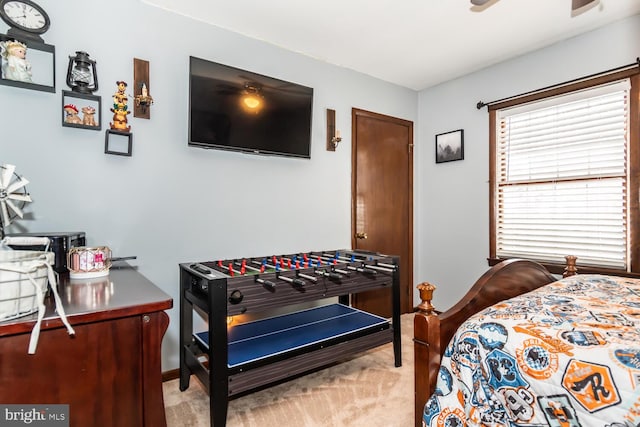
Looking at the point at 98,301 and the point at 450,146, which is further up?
the point at 450,146

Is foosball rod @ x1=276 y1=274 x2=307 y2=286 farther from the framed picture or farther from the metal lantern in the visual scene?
the framed picture

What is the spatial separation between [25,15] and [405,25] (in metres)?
2.40

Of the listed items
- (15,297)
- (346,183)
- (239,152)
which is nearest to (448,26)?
(346,183)

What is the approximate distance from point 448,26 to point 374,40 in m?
0.57

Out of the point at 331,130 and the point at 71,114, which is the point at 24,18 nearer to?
the point at 71,114

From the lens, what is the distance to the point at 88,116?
2.04 metres

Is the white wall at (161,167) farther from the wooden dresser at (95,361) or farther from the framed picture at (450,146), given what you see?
the framed picture at (450,146)

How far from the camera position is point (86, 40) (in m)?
2.05

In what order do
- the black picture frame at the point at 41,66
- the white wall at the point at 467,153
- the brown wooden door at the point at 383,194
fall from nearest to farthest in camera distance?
the black picture frame at the point at 41,66, the white wall at the point at 467,153, the brown wooden door at the point at 383,194

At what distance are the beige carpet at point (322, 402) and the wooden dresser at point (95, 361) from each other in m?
0.98

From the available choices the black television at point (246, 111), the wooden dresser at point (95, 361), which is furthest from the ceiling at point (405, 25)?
the wooden dresser at point (95, 361)

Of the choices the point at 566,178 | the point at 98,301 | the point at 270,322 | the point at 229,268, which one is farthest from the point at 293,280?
the point at 566,178

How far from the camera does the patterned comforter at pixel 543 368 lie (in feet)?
3.11

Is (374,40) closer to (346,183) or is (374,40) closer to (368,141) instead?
(368,141)
